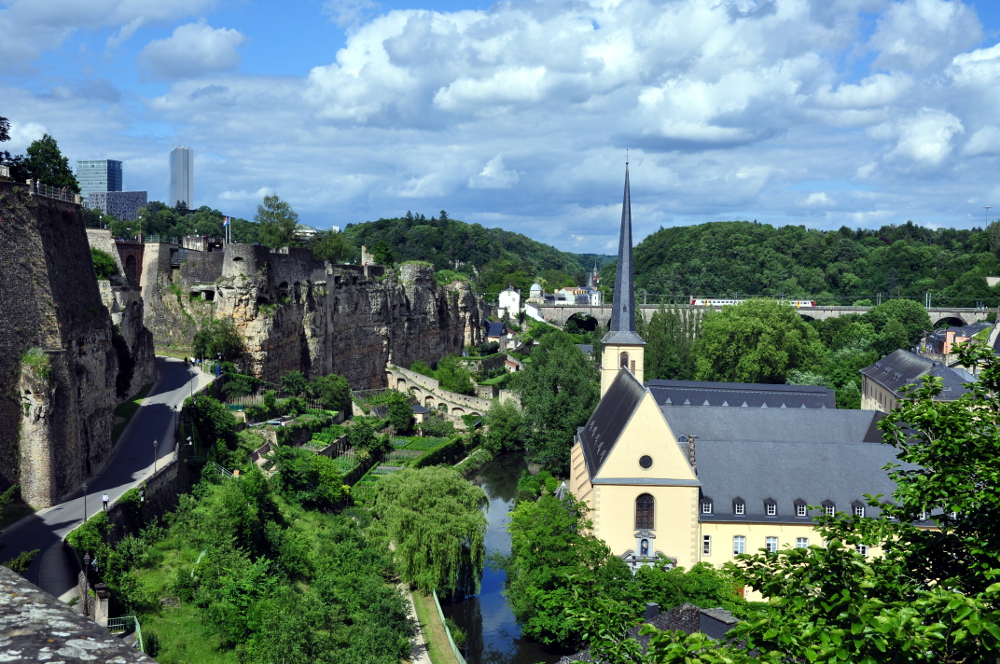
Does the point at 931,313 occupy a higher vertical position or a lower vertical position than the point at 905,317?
higher

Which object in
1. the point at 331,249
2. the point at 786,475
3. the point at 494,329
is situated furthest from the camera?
the point at 494,329

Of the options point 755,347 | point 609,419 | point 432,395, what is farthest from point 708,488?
point 755,347

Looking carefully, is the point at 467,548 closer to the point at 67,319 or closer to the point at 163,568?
the point at 163,568

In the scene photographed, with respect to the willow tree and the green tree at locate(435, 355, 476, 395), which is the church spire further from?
the green tree at locate(435, 355, 476, 395)

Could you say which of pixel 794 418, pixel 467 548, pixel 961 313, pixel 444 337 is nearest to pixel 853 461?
pixel 794 418

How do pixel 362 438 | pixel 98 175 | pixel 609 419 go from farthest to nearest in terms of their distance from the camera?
1. pixel 98 175
2. pixel 362 438
3. pixel 609 419

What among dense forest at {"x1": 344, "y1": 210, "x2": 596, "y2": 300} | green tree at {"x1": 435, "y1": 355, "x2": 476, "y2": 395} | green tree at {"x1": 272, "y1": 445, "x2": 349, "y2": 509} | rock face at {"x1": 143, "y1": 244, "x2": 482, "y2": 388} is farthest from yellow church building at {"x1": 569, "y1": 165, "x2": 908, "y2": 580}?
dense forest at {"x1": 344, "y1": 210, "x2": 596, "y2": 300}

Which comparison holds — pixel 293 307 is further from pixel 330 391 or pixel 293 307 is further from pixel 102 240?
pixel 102 240
